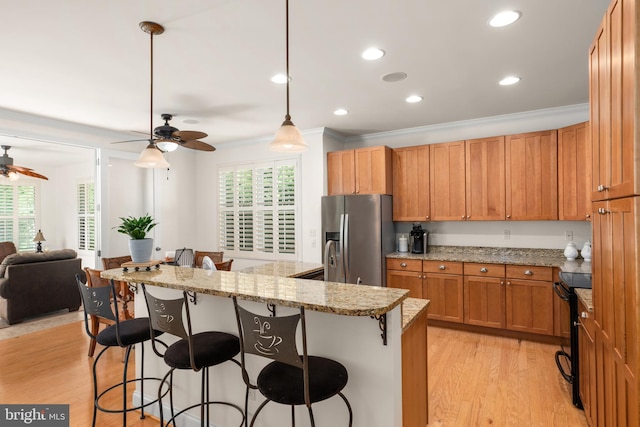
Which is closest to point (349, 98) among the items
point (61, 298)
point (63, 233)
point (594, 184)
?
point (594, 184)

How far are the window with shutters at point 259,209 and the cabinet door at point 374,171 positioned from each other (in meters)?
1.04

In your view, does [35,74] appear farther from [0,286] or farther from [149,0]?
[0,286]

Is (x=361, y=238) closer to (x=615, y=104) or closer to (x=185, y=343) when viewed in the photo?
(x=185, y=343)

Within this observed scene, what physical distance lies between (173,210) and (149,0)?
14.3 ft

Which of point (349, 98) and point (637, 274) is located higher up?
point (349, 98)

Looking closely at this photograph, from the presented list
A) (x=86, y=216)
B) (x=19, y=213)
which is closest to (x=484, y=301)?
(x=86, y=216)

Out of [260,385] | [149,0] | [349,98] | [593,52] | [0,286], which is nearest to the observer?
[260,385]

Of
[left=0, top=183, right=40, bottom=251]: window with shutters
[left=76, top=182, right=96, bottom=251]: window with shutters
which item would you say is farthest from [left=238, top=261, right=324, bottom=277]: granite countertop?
[left=0, top=183, right=40, bottom=251]: window with shutters

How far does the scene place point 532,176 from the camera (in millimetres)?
3941

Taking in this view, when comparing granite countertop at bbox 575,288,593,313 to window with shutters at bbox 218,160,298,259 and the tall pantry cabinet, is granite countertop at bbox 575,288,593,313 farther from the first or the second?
window with shutters at bbox 218,160,298,259

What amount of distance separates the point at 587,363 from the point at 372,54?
2.55m

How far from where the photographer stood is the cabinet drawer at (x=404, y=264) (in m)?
4.32

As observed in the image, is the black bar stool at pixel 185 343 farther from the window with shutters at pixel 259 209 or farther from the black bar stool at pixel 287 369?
the window with shutters at pixel 259 209

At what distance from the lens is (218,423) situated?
2154mm
